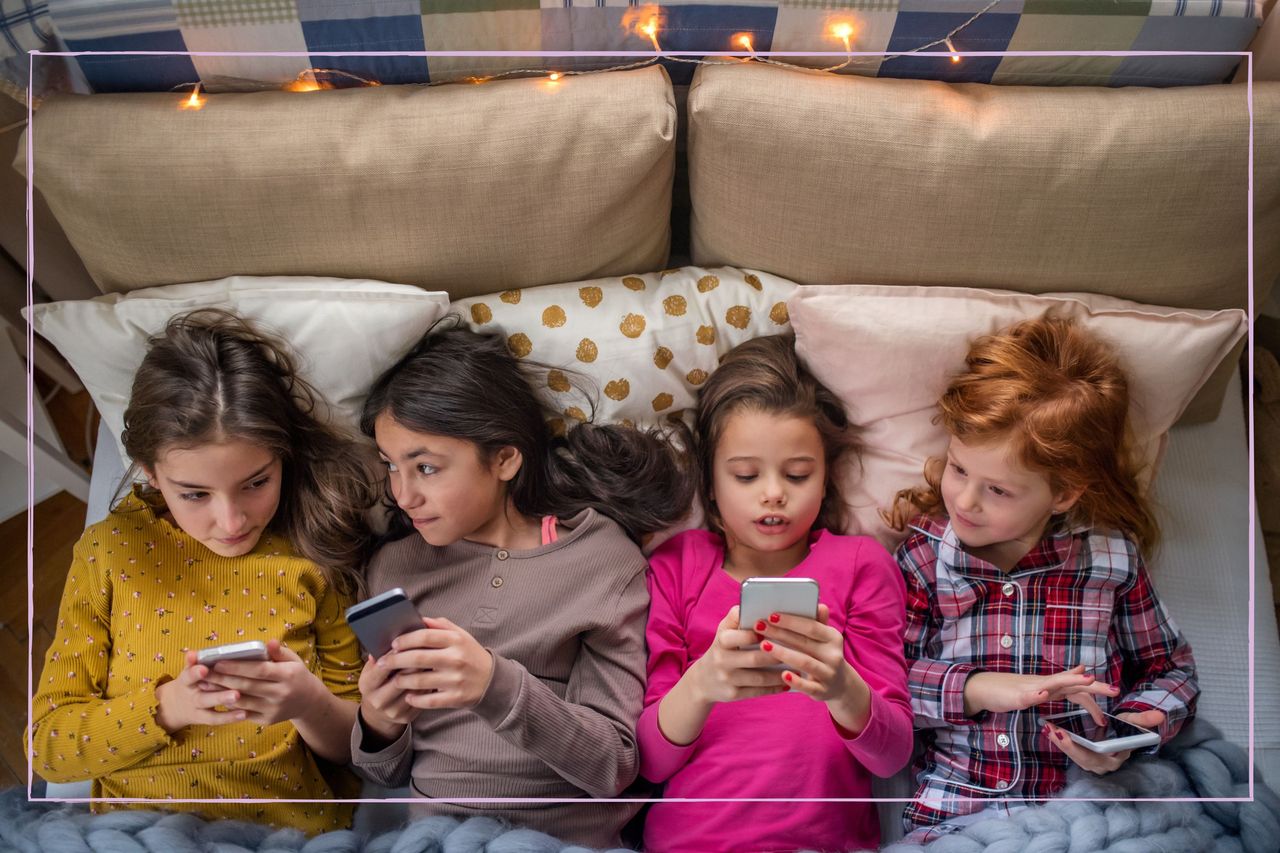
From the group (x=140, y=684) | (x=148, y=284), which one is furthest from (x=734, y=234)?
(x=140, y=684)

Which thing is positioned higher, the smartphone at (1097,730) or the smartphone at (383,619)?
the smartphone at (383,619)

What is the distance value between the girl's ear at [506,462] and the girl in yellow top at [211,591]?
0.60 feet

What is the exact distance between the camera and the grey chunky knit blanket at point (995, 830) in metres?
1.16

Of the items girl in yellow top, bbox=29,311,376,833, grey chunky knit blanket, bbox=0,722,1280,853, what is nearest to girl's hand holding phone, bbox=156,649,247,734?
girl in yellow top, bbox=29,311,376,833

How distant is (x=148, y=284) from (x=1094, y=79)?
4.19ft

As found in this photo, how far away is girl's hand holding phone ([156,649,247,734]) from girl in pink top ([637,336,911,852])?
1.60 feet

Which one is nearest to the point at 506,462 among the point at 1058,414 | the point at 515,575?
the point at 515,575

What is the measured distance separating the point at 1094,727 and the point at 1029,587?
186 mm

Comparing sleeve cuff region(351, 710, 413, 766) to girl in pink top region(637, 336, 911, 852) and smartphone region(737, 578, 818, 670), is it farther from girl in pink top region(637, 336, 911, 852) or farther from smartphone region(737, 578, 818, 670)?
smartphone region(737, 578, 818, 670)

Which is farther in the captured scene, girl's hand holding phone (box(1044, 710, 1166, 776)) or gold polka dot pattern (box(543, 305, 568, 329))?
gold polka dot pattern (box(543, 305, 568, 329))

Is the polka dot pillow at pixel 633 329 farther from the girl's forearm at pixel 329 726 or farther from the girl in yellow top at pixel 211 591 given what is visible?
the girl's forearm at pixel 329 726

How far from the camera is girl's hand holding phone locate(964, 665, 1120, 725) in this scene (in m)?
1.21

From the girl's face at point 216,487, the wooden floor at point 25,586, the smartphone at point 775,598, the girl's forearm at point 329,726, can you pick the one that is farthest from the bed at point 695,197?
the wooden floor at point 25,586

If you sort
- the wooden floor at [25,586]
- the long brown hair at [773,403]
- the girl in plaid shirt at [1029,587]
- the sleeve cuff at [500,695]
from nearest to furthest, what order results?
1. the sleeve cuff at [500,695]
2. the girl in plaid shirt at [1029,587]
3. the long brown hair at [773,403]
4. the wooden floor at [25,586]
